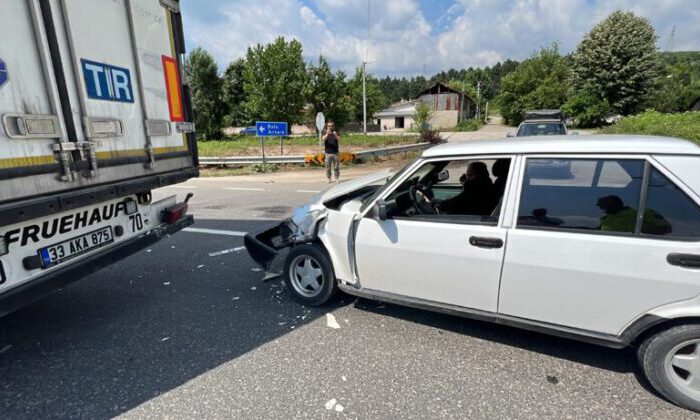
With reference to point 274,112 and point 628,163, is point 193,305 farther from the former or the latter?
point 274,112

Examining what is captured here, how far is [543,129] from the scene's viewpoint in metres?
14.4

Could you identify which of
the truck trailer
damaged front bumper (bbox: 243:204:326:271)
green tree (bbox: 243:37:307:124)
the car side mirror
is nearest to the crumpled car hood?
damaged front bumper (bbox: 243:204:326:271)

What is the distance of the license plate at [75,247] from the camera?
8.63 ft

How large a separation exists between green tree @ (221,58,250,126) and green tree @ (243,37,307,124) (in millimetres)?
4465

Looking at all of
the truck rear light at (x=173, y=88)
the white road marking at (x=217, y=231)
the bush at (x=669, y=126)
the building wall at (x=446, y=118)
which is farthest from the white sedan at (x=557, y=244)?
the building wall at (x=446, y=118)

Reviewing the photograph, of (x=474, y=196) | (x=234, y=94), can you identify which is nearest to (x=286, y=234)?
(x=474, y=196)

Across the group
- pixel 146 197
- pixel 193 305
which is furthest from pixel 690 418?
pixel 146 197

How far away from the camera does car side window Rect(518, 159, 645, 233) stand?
2322mm

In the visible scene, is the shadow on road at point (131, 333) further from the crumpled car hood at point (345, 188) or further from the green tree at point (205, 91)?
the green tree at point (205, 91)

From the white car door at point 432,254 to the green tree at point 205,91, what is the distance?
40.3 metres

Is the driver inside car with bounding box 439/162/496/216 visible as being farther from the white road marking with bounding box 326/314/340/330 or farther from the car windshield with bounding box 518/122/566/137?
the car windshield with bounding box 518/122/566/137

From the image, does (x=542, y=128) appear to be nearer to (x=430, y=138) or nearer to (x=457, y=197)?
(x=430, y=138)

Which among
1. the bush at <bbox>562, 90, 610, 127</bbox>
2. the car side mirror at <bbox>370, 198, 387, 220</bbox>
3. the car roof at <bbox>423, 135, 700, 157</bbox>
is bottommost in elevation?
the car side mirror at <bbox>370, 198, 387, 220</bbox>

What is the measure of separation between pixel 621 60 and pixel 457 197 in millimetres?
39862
